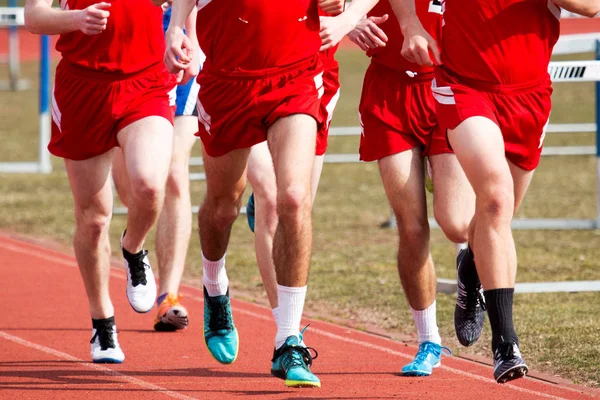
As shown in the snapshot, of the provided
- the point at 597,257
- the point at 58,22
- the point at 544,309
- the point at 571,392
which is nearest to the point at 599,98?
the point at 597,257

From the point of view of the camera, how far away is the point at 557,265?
9.94 m

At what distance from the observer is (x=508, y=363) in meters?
5.04

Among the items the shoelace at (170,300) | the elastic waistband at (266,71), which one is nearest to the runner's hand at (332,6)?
the elastic waistband at (266,71)

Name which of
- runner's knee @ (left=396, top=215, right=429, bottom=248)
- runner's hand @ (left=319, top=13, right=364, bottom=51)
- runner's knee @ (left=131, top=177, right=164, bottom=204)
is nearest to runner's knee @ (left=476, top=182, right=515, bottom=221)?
runner's knee @ (left=396, top=215, right=429, bottom=248)

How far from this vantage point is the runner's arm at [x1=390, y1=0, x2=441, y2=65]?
567cm

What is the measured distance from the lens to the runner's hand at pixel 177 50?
572cm

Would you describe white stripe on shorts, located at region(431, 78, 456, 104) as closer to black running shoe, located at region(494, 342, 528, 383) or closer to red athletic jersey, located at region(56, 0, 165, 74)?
black running shoe, located at region(494, 342, 528, 383)

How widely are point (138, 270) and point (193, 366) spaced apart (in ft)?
2.16

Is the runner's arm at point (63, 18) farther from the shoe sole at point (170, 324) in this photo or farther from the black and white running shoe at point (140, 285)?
the shoe sole at point (170, 324)

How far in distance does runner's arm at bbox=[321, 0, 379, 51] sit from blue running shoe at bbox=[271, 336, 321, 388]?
1.50 meters

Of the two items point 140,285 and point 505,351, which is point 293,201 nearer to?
point 505,351

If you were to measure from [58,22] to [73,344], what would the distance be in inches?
83.4

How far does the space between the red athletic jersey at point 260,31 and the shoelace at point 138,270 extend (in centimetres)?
152

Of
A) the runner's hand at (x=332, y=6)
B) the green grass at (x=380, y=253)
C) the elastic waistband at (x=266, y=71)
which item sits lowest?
the green grass at (x=380, y=253)
